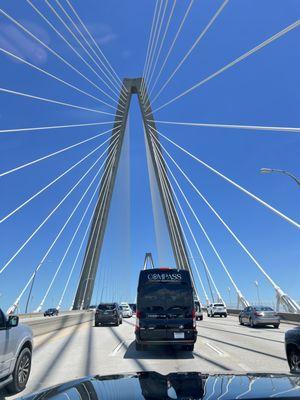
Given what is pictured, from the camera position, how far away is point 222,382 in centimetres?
458

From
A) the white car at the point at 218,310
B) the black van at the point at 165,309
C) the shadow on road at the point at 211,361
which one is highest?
the white car at the point at 218,310

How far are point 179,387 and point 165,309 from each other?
10668 mm

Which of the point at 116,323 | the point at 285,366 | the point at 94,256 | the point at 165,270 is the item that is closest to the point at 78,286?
the point at 94,256

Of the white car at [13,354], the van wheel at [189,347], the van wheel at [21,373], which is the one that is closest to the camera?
the white car at [13,354]

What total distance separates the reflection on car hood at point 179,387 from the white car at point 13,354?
143 inches

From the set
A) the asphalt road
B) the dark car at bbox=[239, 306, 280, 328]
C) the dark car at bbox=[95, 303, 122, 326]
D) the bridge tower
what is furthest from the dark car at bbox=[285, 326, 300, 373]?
the bridge tower

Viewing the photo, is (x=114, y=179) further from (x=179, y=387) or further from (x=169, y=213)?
(x=179, y=387)

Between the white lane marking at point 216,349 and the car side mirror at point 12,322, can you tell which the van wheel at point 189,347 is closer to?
the white lane marking at point 216,349

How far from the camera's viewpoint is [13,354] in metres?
8.59

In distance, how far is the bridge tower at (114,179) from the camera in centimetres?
4216

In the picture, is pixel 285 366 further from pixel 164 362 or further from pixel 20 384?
pixel 20 384

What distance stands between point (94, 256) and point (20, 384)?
140ft

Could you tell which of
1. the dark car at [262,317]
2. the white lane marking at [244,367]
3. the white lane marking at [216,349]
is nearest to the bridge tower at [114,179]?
the dark car at [262,317]

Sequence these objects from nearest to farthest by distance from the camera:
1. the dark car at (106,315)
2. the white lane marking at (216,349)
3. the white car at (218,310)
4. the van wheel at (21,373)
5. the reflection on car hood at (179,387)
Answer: the reflection on car hood at (179,387) → the van wheel at (21,373) → the white lane marking at (216,349) → the dark car at (106,315) → the white car at (218,310)
